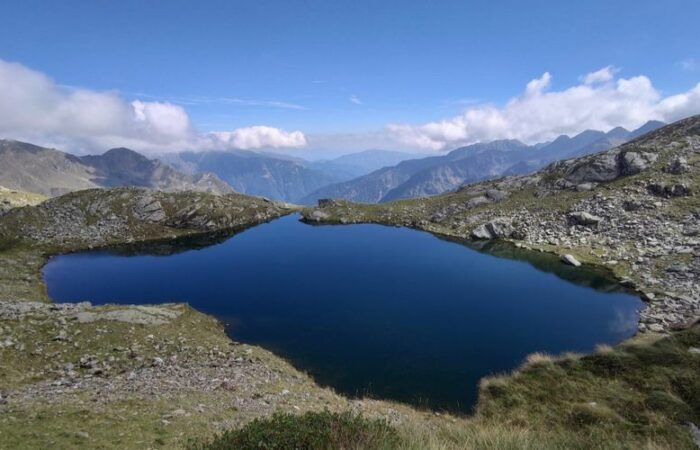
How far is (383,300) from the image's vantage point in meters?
53.6

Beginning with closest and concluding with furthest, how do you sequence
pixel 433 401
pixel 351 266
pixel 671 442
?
pixel 671 442, pixel 433 401, pixel 351 266

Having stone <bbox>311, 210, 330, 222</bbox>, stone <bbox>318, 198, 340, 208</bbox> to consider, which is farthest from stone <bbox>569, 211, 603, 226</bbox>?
stone <bbox>318, 198, 340, 208</bbox>

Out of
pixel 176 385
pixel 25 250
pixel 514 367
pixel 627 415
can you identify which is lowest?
pixel 514 367

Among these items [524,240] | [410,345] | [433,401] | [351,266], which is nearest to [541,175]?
[524,240]

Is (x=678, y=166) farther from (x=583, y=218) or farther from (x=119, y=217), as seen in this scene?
(x=119, y=217)

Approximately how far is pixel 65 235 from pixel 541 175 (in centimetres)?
13237

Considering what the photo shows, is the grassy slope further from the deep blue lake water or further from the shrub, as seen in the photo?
the deep blue lake water

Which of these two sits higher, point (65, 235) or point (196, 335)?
point (65, 235)

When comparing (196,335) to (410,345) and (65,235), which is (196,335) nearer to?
(410,345)

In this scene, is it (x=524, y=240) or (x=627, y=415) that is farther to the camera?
(x=524, y=240)

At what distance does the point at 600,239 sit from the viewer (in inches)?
2940

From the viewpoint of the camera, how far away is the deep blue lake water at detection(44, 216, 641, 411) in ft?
116

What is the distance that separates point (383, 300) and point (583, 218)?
5626 cm

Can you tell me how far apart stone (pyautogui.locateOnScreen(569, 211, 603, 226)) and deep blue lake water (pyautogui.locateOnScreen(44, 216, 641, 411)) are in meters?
16.0
